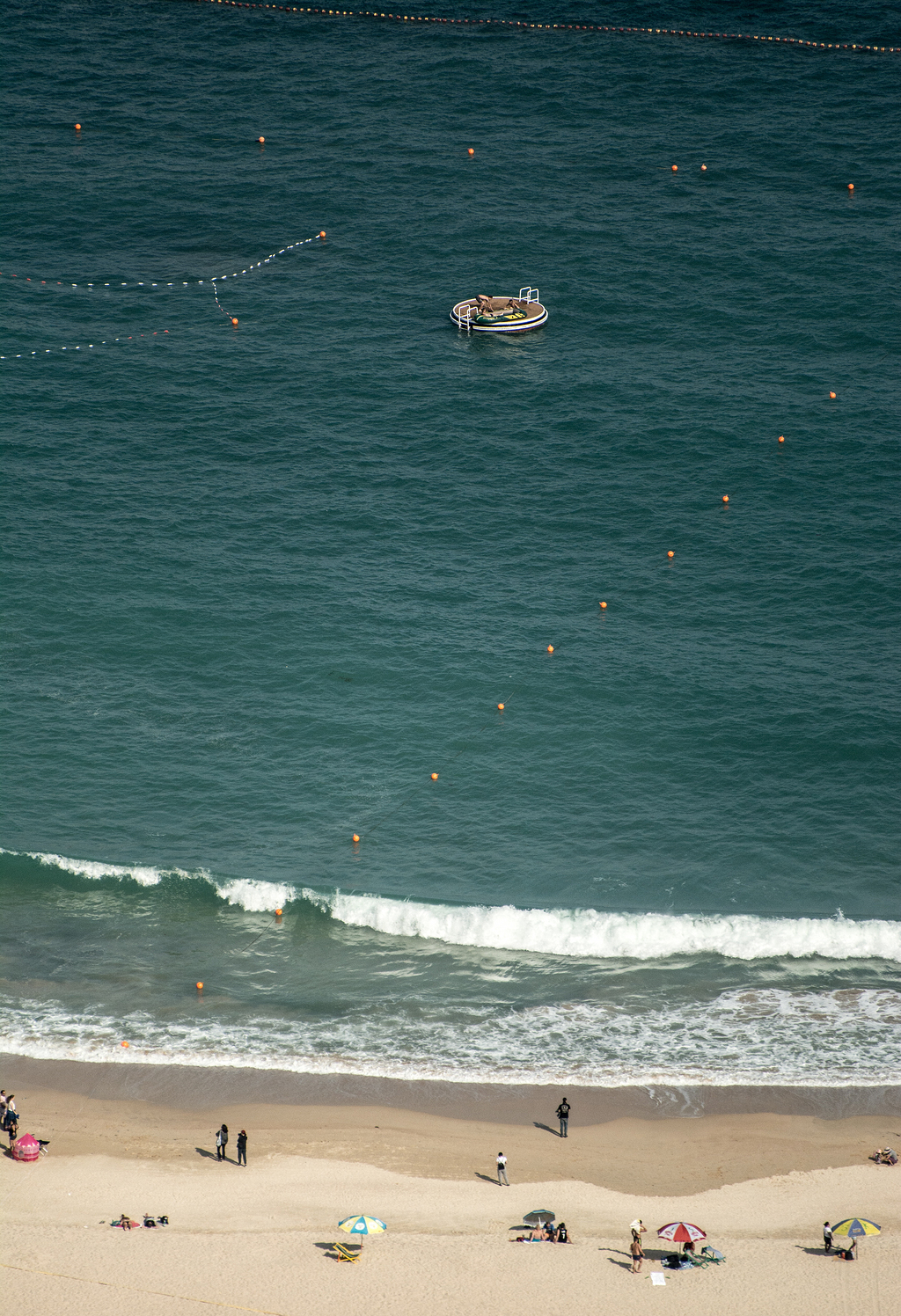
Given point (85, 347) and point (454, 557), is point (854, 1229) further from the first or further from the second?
point (85, 347)

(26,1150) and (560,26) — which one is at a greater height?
(560,26)

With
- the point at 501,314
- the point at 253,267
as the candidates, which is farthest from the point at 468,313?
the point at 253,267

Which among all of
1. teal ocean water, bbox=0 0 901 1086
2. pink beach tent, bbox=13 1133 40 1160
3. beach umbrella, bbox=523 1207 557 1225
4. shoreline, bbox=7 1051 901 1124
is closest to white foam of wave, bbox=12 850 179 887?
teal ocean water, bbox=0 0 901 1086

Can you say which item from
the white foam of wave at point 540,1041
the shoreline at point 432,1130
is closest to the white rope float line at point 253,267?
the white foam of wave at point 540,1041

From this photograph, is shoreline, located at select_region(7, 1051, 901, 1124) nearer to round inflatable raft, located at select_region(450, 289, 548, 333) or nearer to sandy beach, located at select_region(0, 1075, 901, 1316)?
sandy beach, located at select_region(0, 1075, 901, 1316)

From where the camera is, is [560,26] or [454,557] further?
[560,26]

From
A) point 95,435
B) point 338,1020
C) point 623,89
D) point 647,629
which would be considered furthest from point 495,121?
point 338,1020

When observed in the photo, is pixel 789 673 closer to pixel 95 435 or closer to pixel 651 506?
pixel 651 506

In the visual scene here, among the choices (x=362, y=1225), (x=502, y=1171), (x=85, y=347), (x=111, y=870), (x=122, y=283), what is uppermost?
(x=122, y=283)
